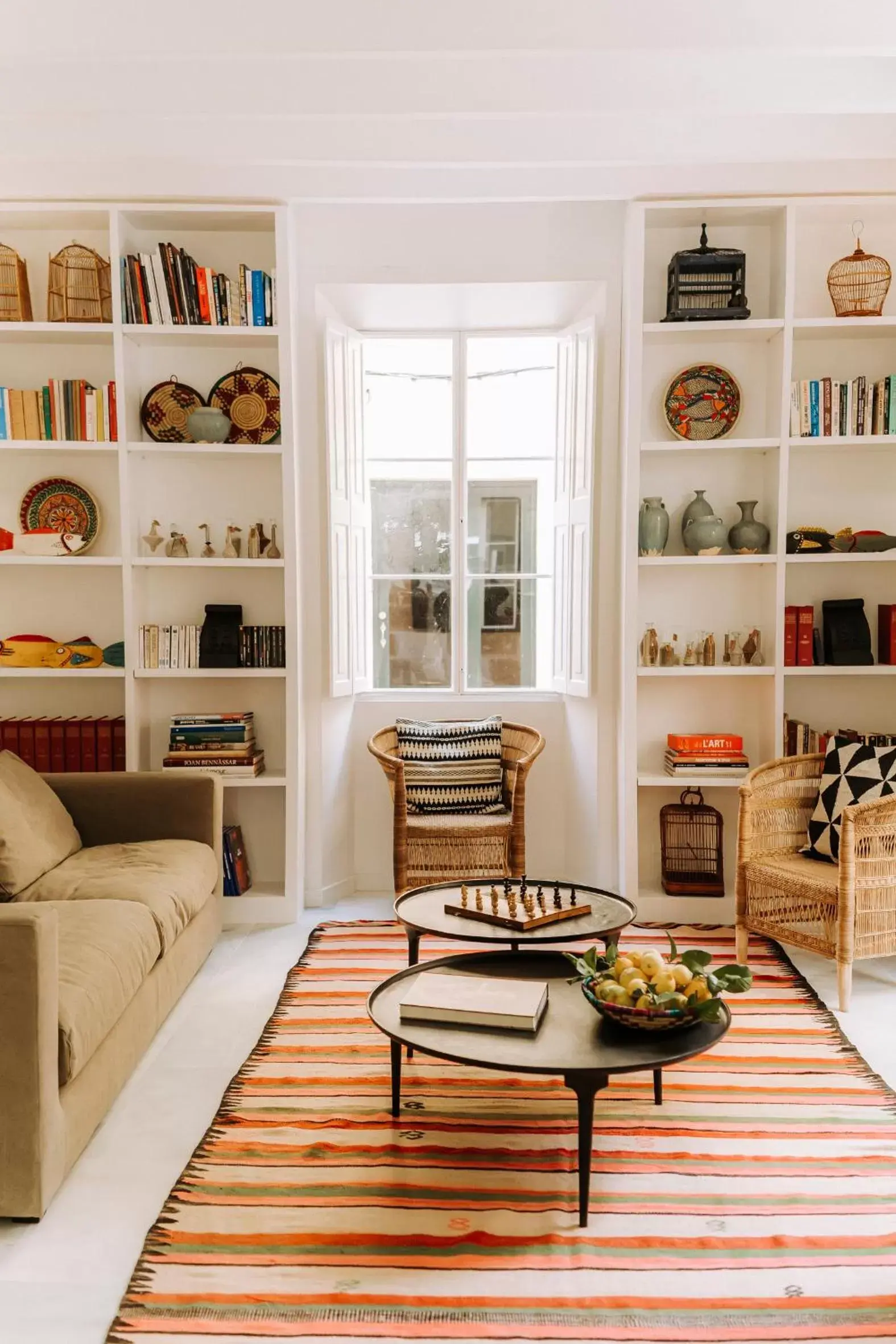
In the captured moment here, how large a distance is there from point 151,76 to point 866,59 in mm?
2527

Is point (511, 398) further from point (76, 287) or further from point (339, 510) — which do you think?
point (76, 287)

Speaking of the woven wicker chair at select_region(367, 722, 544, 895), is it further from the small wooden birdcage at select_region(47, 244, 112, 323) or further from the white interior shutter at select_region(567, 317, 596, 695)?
the small wooden birdcage at select_region(47, 244, 112, 323)

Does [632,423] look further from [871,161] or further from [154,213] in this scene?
[154,213]

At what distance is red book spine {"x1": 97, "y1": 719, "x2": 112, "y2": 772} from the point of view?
4496 millimetres

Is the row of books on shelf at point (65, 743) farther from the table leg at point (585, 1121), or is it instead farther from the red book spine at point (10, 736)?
the table leg at point (585, 1121)

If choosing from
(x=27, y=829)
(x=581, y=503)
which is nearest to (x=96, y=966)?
(x=27, y=829)

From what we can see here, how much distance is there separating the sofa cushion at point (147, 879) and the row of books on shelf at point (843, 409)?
9.69 feet

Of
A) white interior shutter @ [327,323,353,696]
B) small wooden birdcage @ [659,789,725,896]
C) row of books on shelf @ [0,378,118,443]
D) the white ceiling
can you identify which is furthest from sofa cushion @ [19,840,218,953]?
the white ceiling

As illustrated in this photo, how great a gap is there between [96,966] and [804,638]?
10.2 ft

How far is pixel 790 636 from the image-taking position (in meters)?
4.46

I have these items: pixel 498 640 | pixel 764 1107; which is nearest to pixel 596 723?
pixel 498 640

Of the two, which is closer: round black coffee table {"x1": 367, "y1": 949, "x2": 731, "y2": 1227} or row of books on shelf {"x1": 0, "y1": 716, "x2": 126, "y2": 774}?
round black coffee table {"x1": 367, "y1": 949, "x2": 731, "y2": 1227}

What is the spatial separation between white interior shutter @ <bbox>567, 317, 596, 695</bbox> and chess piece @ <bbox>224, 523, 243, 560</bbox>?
1502 mm

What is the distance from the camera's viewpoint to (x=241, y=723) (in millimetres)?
4562
